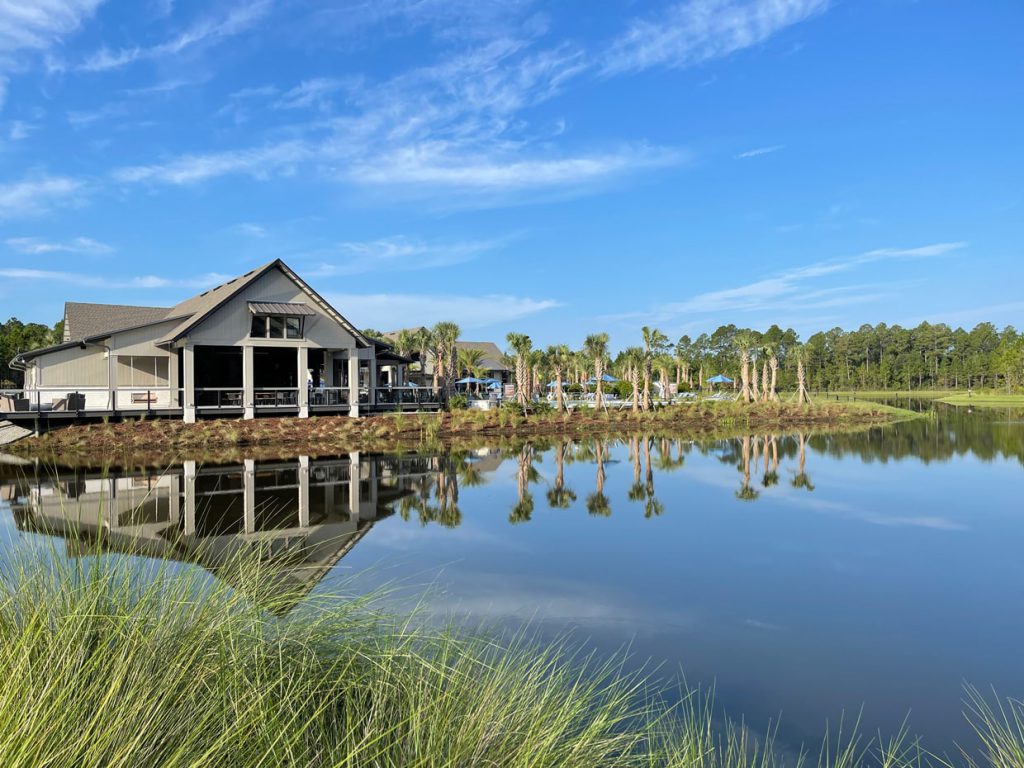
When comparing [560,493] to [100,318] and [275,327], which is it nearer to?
[275,327]

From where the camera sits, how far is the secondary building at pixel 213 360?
2667 centimetres

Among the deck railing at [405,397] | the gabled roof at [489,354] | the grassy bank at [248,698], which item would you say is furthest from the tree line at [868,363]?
the grassy bank at [248,698]

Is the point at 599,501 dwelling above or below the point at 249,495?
below

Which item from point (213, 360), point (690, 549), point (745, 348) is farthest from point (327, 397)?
point (745, 348)

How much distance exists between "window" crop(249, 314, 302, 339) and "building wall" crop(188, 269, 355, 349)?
335 millimetres

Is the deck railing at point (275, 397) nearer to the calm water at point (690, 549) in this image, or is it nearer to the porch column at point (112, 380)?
the porch column at point (112, 380)

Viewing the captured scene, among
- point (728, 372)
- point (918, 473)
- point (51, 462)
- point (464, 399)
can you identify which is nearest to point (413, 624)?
point (918, 473)

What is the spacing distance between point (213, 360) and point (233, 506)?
64.5 feet

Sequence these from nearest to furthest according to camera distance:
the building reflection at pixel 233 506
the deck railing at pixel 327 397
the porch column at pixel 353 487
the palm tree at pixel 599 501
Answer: the building reflection at pixel 233 506 < the porch column at pixel 353 487 < the palm tree at pixel 599 501 < the deck railing at pixel 327 397

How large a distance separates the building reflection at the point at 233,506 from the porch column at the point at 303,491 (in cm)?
2

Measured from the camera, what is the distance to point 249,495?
1430 centimetres

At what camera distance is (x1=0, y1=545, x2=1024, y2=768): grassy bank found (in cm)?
262

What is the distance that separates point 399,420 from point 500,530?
59.6ft

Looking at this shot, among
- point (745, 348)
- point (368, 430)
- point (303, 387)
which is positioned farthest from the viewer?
point (745, 348)
